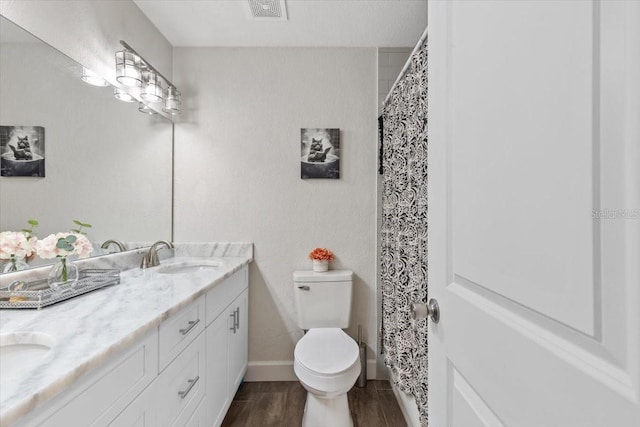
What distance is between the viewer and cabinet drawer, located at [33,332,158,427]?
0.66 m

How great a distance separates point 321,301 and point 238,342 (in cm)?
60

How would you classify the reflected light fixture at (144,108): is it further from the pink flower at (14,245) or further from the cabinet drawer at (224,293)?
the cabinet drawer at (224,293)

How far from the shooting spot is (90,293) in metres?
1.23

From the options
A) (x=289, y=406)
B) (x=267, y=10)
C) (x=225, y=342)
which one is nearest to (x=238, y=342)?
(x=225, y=342)

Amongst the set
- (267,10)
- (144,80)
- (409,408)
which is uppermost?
(267,10)

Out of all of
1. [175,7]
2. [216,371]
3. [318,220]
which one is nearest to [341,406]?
[216,371]

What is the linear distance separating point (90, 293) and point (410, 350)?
1.45m

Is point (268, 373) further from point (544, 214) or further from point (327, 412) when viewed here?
point (544, 214)

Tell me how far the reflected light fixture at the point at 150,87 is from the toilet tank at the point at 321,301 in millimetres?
1454

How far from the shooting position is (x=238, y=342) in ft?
6.58

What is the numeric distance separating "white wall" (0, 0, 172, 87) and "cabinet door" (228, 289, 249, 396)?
4.95 feet

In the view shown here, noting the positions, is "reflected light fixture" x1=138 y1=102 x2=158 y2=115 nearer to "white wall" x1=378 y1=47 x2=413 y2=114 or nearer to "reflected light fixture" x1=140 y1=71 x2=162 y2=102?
"reflected light fixture" x1=140 y1=71 x2=162 y2=102

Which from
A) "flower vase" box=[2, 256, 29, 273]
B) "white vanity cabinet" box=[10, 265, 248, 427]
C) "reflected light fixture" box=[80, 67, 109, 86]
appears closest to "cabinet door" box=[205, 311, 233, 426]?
"white vanity cabinet" box=[10, 265, 248, 427]

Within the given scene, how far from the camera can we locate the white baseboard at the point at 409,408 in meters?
1.60
